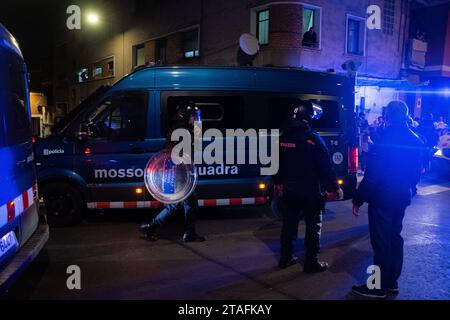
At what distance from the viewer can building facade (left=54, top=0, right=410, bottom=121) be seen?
1476cm

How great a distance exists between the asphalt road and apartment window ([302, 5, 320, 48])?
9.18 m

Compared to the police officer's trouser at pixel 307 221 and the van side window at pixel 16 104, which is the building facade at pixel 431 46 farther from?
the van side window at pixel 16 104

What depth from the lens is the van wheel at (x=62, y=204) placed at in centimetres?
659

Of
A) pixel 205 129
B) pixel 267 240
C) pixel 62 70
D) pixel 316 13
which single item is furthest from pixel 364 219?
pixel 62 70

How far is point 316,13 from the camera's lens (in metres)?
15.2

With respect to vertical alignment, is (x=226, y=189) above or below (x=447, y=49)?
below

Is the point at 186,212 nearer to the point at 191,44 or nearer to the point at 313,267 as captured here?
the point at 313,267

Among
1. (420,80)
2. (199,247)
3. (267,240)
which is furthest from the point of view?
(420,80)

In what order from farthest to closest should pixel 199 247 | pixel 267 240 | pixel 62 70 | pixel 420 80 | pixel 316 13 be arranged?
pixel 62 70 → pixel 420 80 → pixel 316 13 → pixel 267 240 → pixel 199 247

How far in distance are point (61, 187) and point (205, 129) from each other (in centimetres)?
242

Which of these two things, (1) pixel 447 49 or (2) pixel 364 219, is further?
(1) pixel 447 49

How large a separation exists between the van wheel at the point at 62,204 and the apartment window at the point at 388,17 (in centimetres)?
1509

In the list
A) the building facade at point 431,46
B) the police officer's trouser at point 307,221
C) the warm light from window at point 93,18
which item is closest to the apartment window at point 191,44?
the warm light from window at point 93,18

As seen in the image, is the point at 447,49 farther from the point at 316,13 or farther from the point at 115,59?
the point at 115,59
